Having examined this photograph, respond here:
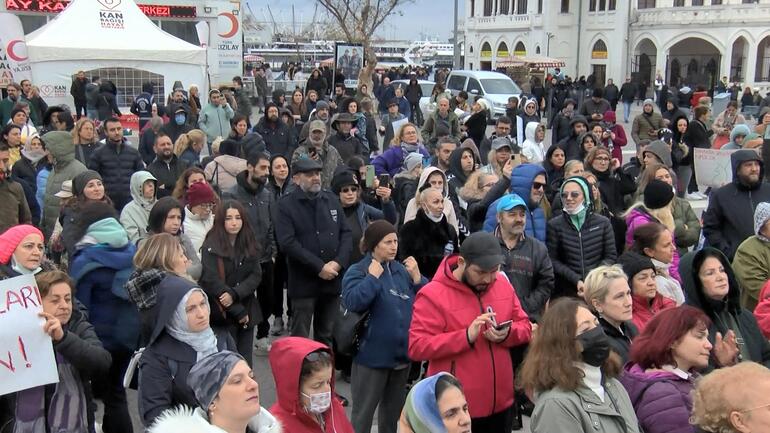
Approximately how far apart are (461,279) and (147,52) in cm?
1907

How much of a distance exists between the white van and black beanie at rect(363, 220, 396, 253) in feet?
70.9

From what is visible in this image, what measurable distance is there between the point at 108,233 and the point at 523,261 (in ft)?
9.20

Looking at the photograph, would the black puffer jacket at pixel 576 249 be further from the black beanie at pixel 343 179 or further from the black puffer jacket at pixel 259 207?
the black puffer jacket at pixel 259 207

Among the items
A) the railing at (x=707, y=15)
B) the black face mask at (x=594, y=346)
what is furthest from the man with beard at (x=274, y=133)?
the railing at (x=707, y=15)

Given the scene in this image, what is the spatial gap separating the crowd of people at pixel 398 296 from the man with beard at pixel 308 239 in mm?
17

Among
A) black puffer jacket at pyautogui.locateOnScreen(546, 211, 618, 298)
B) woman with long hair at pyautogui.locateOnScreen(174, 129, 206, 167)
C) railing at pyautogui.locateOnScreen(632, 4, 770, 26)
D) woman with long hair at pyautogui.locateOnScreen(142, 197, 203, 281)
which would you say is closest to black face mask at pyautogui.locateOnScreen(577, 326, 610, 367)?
black puffer jacket at pyautogui.locateOnScreen(546, 211, 618, 298)

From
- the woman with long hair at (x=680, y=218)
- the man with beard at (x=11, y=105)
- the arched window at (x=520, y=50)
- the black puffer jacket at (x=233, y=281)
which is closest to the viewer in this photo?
the black puffer jacket at (x=233, y=281)

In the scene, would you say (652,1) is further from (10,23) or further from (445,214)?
(445,214)

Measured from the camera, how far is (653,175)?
6863mm

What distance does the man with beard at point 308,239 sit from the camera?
20.8 feet

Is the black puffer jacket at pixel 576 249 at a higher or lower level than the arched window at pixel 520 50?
lower

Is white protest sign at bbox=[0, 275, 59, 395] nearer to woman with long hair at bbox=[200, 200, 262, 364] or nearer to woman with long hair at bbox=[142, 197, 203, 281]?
woman with long hair at bbox=[200, 200, 262, 364]

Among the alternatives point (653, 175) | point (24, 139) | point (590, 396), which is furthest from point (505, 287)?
point (24, 139)

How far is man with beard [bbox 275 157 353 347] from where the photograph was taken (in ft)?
20.8
